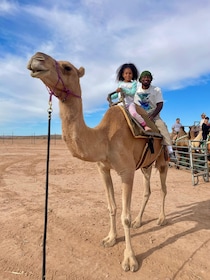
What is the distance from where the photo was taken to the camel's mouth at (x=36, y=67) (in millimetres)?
2777

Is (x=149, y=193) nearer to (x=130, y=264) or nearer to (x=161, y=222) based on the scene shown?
(x=161, y=222)

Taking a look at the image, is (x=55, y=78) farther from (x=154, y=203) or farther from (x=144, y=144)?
(x=154, y=203)

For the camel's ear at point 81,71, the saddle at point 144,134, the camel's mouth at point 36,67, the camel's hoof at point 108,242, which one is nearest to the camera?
the camel's mouth at point 36,67

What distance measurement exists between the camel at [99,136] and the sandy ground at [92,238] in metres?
0.33

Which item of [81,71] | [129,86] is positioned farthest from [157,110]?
[81,71]

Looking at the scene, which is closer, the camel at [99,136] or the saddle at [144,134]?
the camel at [99,136]

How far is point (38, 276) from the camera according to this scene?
3.47 m

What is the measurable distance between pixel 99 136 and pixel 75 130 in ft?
1.73

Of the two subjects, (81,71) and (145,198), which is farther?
(145,198)

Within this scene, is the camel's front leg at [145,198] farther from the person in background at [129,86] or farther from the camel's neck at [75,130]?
Answer: the camel's neck at [75,130]

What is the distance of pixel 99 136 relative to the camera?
12.4ft

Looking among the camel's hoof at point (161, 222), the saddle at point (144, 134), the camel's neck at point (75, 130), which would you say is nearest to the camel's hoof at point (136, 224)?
the camel's hoof at point (161, 222)

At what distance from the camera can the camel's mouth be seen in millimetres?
2777

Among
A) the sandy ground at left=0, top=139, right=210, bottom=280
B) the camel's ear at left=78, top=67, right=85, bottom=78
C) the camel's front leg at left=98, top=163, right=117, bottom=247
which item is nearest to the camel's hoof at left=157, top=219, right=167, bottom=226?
the sandy ground at left=0, top=139, right=210, bottom=280
